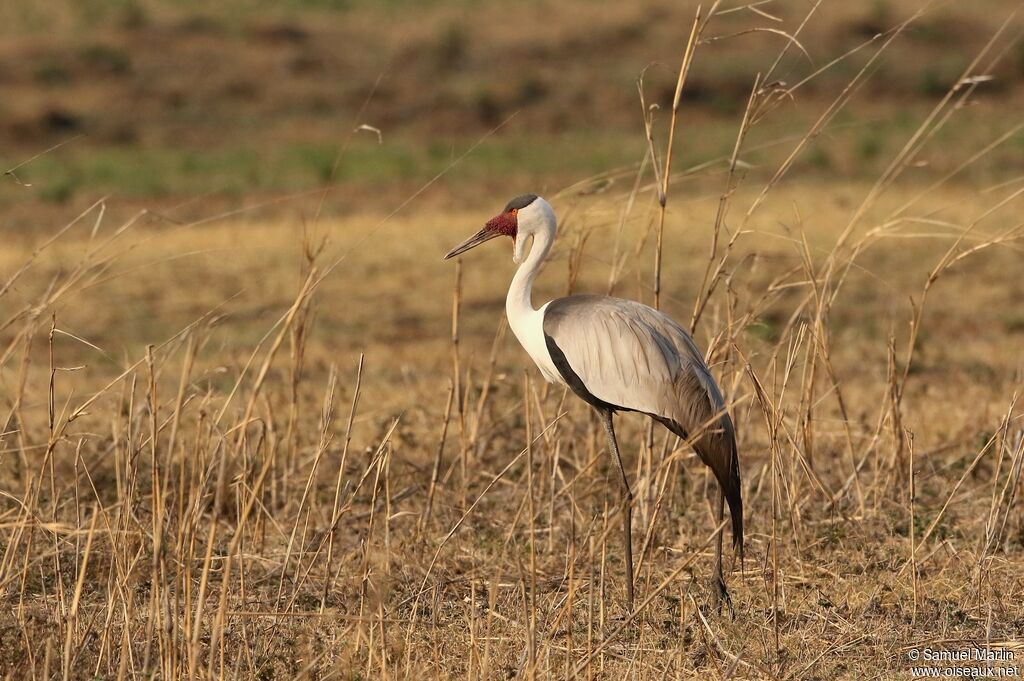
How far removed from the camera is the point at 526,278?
3902 mm

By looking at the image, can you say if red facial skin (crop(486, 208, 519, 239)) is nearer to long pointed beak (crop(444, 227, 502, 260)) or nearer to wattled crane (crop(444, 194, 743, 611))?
long pointed beak (crop(444, 227, 502, 260))

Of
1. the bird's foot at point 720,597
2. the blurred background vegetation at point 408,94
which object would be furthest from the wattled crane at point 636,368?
the blurred background vegetation at point 408,94

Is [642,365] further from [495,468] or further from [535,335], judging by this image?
[495,468]

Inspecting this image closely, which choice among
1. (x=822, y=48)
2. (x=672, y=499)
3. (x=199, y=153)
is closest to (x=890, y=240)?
(x=672, y=499)

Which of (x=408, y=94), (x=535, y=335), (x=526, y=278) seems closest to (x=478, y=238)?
(x=526, y=278)

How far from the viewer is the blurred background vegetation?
14891 mm

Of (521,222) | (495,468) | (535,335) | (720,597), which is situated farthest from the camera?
(495,468)

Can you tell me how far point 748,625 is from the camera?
141 inches

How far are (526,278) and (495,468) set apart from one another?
131cm

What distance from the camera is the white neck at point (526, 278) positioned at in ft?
12.8

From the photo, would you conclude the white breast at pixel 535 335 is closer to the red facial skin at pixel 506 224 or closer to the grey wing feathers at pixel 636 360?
the grey wing feathers at pixel 636 360

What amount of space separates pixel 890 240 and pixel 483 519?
6.69 m

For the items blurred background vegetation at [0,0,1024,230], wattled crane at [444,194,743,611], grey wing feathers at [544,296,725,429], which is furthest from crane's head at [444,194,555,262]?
blurred background vegetation at [0,0,1024,230]

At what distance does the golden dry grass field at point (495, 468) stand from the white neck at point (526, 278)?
1.05ft
